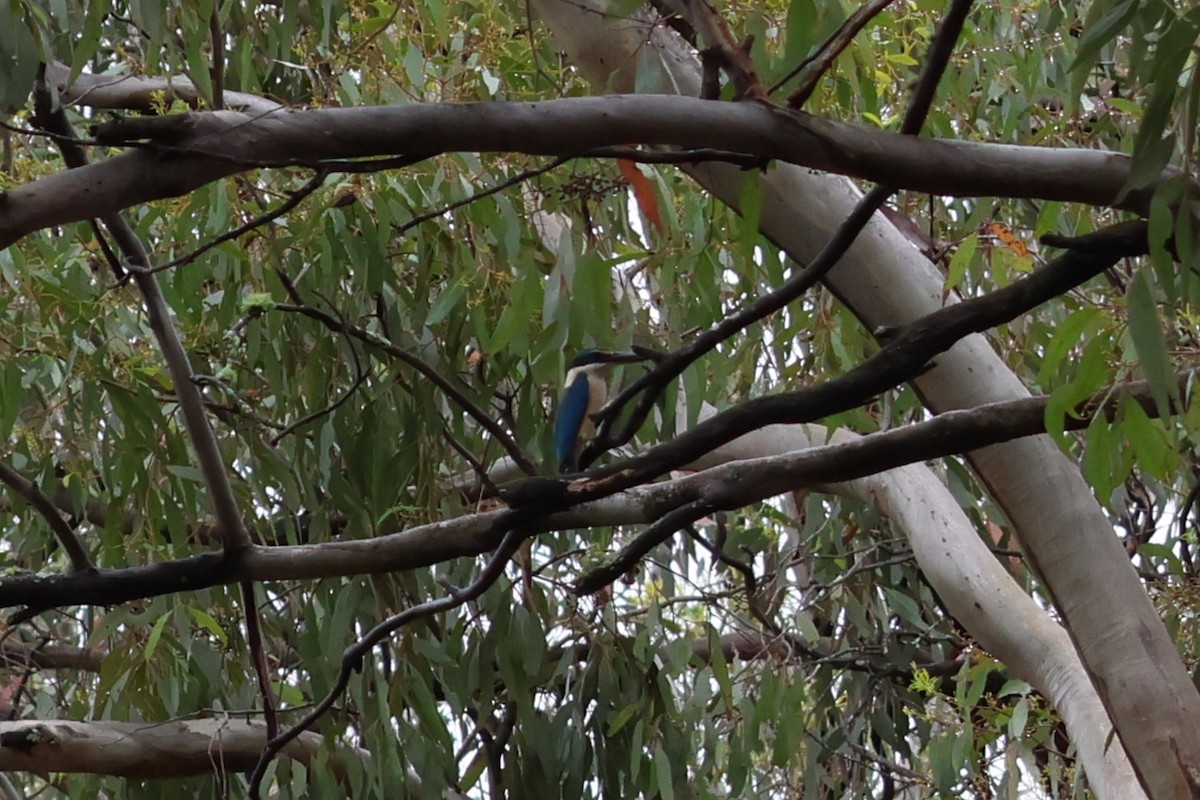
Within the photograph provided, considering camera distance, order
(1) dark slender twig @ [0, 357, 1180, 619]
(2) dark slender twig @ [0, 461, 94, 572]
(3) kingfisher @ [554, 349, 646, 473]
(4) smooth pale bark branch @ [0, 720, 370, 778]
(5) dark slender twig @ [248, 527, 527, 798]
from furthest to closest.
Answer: (3) kingfisher @ [554, 349, 646, 473] < (4) smooth pale bark branch @ [0, 720, 370, 778] < (2) dark slender twig @ [0, 461, 94, 572] < (5) dark slender twig @ [248, 527, 527, 798] < (1) dark slender twig @ [0, 357, 1180, 619]

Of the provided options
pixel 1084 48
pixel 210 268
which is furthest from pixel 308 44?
pixel 1084 48

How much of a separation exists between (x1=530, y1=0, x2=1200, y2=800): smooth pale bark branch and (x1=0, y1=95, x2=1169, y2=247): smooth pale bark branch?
407 mm

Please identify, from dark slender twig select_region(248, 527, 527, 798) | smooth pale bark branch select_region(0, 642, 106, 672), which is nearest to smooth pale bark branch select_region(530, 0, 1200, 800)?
dark slender twig select_region(248, 527, 527, 798)

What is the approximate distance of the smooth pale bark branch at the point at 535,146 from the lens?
1.08 m

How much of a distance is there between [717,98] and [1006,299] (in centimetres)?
35

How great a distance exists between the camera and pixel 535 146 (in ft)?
3.78

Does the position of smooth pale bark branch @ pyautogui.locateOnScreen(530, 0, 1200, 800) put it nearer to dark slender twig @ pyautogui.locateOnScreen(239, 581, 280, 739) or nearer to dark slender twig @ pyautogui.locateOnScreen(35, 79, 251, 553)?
dark slender twig @ pyautogui.locateOnScreen(35, 79, 251, 553)

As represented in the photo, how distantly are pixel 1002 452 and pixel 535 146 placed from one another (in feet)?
2.87

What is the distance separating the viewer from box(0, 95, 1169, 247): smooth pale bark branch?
3.56ft

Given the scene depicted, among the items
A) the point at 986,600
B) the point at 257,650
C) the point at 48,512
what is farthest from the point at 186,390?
the point at 986,600

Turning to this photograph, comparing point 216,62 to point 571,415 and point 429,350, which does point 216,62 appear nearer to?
point 429,350

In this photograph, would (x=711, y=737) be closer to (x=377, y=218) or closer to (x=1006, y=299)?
(x=377, y=218)

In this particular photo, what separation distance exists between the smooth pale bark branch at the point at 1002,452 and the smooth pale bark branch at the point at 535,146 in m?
0.41

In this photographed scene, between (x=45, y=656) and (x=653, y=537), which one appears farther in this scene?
(x=45, y=656)
